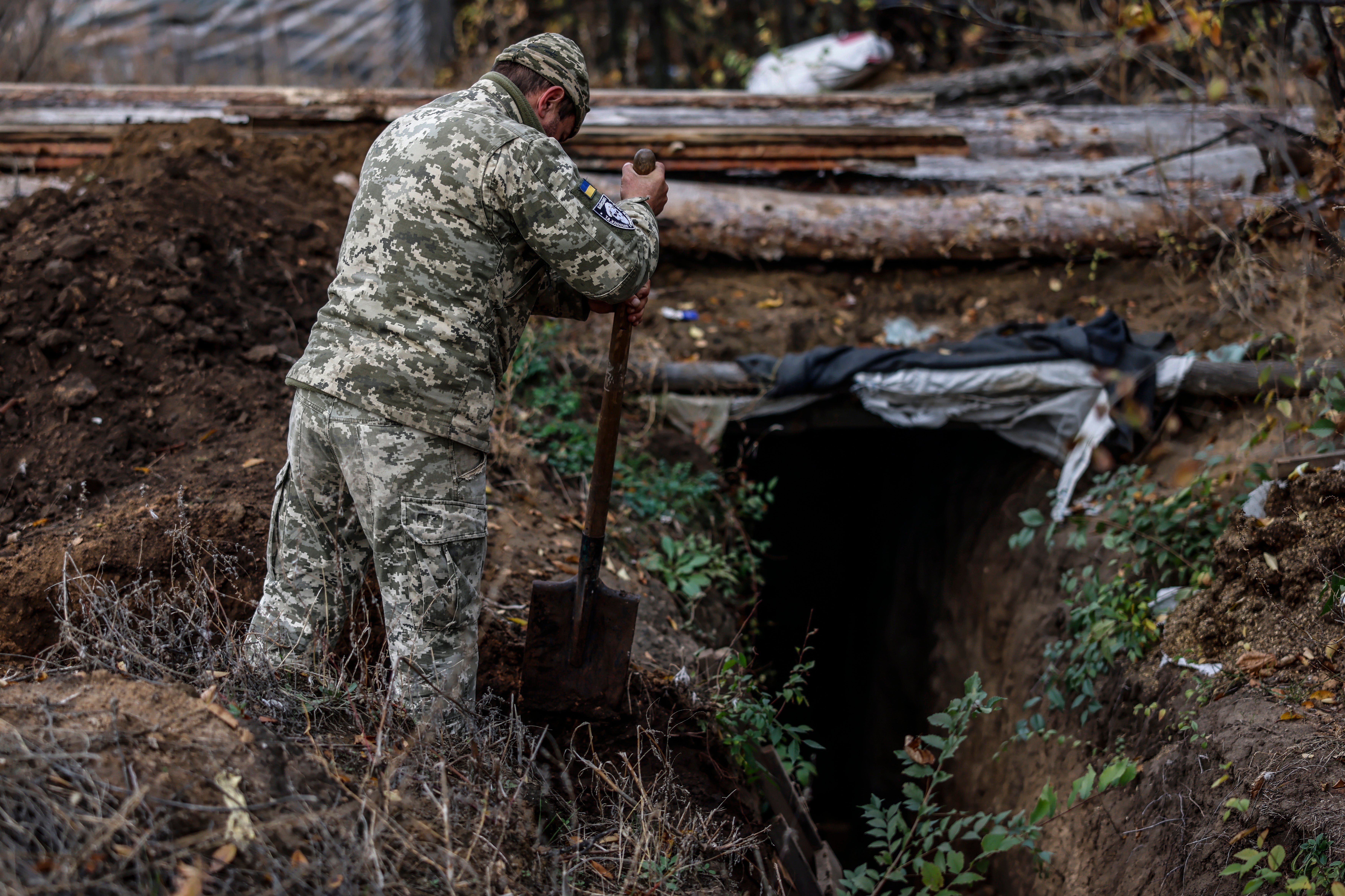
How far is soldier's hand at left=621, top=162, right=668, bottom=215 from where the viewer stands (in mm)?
2762

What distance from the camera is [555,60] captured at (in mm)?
2600

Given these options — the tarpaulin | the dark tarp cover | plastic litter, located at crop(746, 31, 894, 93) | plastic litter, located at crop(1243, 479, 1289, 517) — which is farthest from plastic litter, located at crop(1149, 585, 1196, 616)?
plastic litter, located at crop(746, 31, 894, 93)

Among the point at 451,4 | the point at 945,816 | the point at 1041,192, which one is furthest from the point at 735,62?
the point at 945,816

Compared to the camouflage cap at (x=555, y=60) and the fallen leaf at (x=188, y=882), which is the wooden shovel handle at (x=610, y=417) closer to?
the camouflage cap at (x=555, y=60)

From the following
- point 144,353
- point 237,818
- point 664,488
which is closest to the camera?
point 237,818

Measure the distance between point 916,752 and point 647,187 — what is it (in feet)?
6.83

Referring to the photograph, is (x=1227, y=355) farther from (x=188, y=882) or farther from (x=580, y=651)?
(x=188, y=882)

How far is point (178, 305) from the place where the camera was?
434cm

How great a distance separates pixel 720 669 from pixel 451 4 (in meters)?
10.9

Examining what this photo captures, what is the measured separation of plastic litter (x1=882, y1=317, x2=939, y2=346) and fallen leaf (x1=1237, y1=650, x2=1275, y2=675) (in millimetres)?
2968

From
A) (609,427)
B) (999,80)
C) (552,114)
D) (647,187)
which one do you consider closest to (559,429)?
(609,427)

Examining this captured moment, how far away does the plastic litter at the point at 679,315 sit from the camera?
19.0ft

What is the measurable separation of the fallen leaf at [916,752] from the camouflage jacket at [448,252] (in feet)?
5.99

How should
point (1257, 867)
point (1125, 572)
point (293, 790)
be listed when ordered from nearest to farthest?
point (293, 790)
point (1257, 867)
point (1125, 572)
